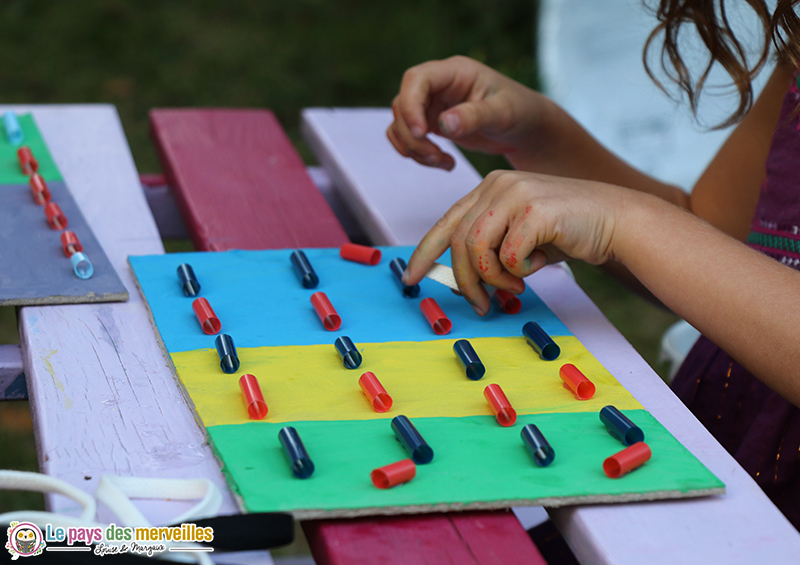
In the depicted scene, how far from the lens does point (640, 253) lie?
81 centimetres

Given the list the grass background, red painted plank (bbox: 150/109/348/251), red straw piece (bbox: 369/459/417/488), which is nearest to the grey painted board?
red painted plank (bbox: 150/109/348/251)

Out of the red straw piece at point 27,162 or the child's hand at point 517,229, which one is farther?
the red straw piece at point 27,162

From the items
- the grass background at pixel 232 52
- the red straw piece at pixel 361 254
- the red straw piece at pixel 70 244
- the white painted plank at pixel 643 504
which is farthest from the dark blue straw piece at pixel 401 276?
the grass background at pixel 232 52

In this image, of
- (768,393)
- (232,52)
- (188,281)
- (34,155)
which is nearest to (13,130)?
(34,155)

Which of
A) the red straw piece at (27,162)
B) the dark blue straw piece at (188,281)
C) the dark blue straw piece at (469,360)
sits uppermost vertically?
the red straw piece at (27,162)

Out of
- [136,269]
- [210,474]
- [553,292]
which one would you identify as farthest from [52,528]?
[553,292]

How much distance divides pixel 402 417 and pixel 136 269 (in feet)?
1.24

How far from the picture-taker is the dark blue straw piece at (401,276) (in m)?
0.89

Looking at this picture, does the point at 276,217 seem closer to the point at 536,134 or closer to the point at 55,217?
the point at 55,217

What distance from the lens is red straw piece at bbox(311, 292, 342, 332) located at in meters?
0.80

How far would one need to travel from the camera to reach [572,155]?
3.87ft

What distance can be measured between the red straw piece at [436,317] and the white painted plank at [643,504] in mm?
142

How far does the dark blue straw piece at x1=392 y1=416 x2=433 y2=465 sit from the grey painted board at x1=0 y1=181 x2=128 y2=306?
341mm

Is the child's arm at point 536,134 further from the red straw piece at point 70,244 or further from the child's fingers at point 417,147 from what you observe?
the red straw piece at point 70,244
